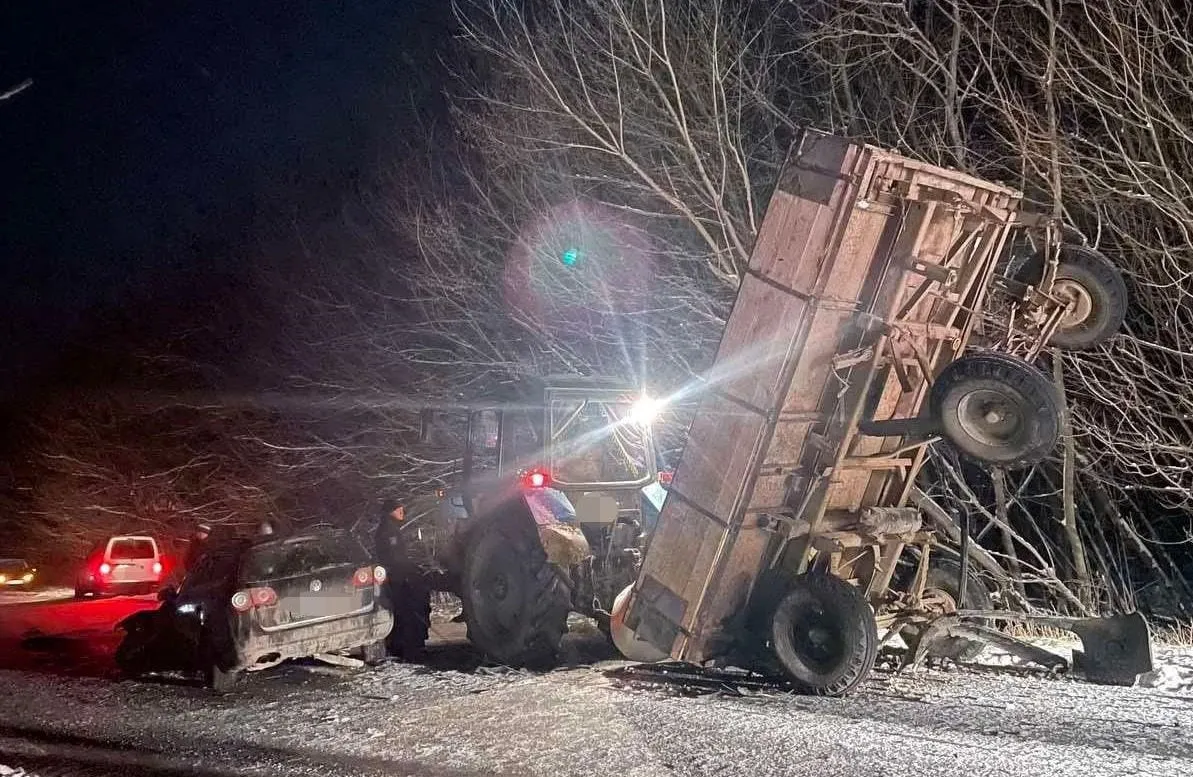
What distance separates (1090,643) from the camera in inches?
257

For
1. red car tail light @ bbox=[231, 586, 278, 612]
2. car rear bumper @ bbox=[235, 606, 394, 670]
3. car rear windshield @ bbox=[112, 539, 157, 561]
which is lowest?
car rear windshield @ bbox=[112, 539, 157, 561]

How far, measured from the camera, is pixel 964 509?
698cm

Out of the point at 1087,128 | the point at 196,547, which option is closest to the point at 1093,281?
the point at 1087,128

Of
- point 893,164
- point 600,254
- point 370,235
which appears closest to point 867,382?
point 893,164

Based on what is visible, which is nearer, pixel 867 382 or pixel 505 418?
pixel 867 382

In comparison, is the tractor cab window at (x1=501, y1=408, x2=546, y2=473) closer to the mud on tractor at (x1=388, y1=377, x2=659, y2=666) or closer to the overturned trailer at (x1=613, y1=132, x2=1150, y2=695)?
the mud on tractor at (x1=388, y1=377, x2=659, y2=666)

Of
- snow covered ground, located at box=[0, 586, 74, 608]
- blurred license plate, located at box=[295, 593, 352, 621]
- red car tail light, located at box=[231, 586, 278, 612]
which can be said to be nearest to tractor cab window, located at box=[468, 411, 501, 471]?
blurred license plate, located at box=[295, 593, 352, 621]

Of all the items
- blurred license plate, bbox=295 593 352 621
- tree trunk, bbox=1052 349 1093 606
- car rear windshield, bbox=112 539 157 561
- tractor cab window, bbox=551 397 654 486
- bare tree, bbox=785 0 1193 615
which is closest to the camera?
blurred license plate, bbox=295 593 352 621

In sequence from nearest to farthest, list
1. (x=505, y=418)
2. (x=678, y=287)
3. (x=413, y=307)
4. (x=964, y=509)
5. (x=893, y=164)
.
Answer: (x=893, y=164) → (x=964, y=509) → (x=505, y=418) → (x=678, y=287) → (x=413, y=307)

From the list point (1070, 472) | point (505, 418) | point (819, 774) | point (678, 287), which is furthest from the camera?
point (678, 287)

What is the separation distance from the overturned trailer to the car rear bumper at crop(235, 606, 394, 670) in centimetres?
233

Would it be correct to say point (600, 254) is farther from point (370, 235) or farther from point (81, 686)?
point (81, 686)

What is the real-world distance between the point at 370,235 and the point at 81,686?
33.0 feet

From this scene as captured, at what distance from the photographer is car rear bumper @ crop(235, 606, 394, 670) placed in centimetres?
752
